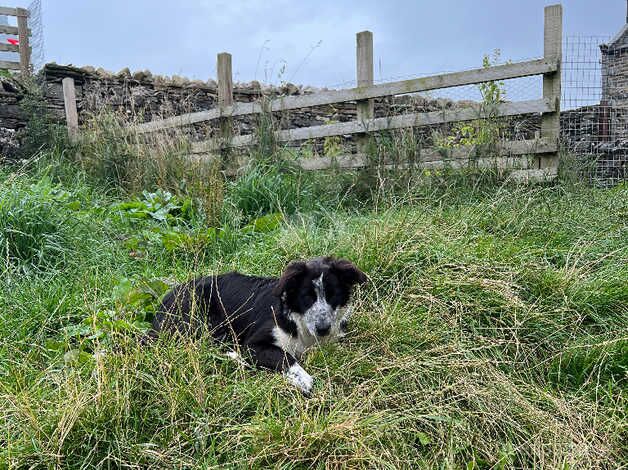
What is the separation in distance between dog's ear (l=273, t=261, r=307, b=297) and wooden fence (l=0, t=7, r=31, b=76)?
42.4 feet

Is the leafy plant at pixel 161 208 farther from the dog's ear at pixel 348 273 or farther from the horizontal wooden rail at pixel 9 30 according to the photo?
the horizontal wooden rail at pixel 9 30

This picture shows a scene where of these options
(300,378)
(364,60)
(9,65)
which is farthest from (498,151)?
(9,65)

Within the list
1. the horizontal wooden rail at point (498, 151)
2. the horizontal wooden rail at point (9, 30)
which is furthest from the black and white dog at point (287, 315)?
the horizontal wooden rail at point (9, 30)

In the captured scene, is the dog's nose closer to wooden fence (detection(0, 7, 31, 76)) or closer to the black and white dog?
the black and white dog

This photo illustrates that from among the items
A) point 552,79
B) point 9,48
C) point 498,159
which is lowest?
point 498,159

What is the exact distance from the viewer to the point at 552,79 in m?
6.34

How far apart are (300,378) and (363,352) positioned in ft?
1.32

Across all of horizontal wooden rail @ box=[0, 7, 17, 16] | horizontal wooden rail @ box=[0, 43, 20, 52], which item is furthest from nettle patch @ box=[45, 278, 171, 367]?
horizontal wooden rail @ box=[0, 7, 17, 16]

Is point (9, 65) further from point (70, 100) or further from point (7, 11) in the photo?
point (70, 100)

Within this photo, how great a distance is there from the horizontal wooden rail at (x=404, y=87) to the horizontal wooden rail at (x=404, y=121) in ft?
1.01

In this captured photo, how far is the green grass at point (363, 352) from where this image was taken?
2.43 metres

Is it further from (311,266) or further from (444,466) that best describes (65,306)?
(444,466)

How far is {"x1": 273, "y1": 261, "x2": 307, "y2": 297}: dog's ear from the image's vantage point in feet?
10.3

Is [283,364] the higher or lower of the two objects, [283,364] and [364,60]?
the lower
